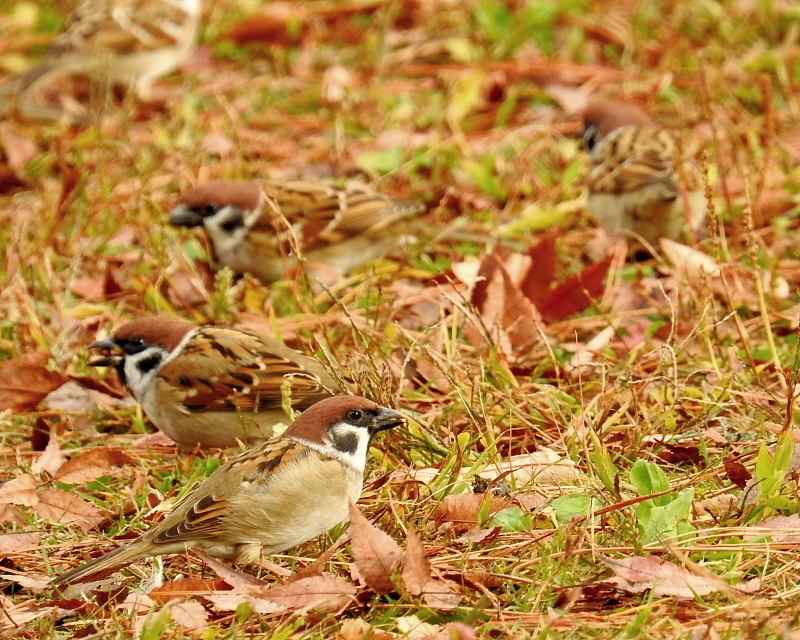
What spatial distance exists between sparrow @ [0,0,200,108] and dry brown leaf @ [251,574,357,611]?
5.46 m

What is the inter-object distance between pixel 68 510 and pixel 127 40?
16.7ft

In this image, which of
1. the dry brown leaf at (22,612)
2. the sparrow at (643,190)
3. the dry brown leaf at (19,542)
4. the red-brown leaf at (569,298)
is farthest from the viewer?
the sparrow at (643,190)

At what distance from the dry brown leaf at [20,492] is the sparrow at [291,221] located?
1.84 m

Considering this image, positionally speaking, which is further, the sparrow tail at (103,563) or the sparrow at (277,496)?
the sparrow at (277,496)

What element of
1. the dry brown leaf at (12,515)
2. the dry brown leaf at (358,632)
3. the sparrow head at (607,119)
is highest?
the sparrow head at (607,119)

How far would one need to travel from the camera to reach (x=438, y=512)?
335cm

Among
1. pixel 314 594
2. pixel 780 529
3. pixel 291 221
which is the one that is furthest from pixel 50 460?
pixel 780 529

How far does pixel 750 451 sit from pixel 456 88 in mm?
4060

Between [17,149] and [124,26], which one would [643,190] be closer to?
[17,149]

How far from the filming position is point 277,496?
3.28 meters

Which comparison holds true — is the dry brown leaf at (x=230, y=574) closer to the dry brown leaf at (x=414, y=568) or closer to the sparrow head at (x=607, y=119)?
the dry brown leaf at (x=414, y=568)

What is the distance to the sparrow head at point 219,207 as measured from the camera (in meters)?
5.35

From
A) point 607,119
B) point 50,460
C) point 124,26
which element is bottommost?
point 50,460

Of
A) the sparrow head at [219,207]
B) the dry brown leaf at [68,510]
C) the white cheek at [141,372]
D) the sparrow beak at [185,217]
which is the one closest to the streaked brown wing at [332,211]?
the sparrow head at [219,207]
